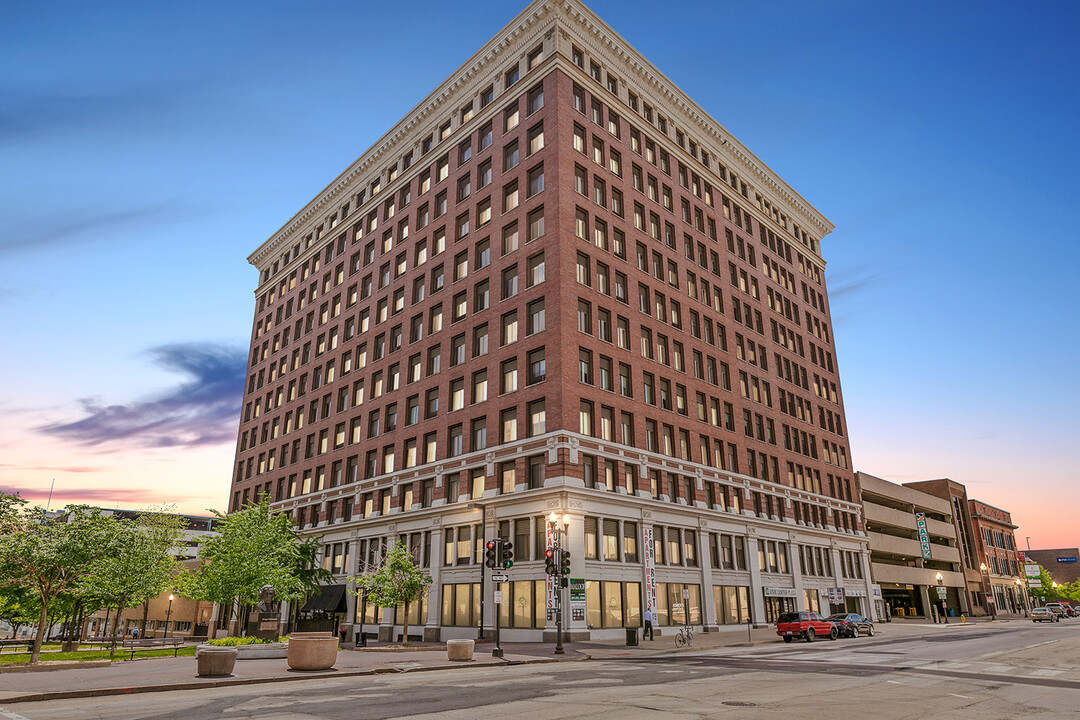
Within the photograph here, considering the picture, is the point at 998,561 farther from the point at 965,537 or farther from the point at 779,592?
the point at 779,592

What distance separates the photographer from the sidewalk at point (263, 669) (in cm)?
1836

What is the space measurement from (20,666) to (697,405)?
44338mm

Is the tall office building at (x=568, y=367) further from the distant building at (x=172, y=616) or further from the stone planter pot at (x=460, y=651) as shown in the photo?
the distant building at (x=172, y=616)

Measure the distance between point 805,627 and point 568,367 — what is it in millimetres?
21575

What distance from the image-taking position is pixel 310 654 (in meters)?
23.8

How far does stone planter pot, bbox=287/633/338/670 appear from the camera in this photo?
78.0 feet

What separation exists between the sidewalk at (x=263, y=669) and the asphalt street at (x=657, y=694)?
87cm

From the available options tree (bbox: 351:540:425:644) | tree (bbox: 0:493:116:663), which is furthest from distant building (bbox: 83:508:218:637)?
tree (bbox: 0:493:116:663)

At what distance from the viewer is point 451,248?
56.0m

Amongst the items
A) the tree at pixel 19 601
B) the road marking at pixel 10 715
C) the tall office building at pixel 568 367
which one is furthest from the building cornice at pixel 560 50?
the road marking at pixel 10 715

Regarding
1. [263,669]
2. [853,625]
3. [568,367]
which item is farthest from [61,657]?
[853,625]

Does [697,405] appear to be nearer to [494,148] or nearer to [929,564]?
[494,148]

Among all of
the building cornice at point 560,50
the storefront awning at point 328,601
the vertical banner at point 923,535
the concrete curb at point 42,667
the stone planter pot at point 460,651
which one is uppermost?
the building cornice at point 560,50

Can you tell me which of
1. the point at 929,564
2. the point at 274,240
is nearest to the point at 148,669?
the point at 274,240
